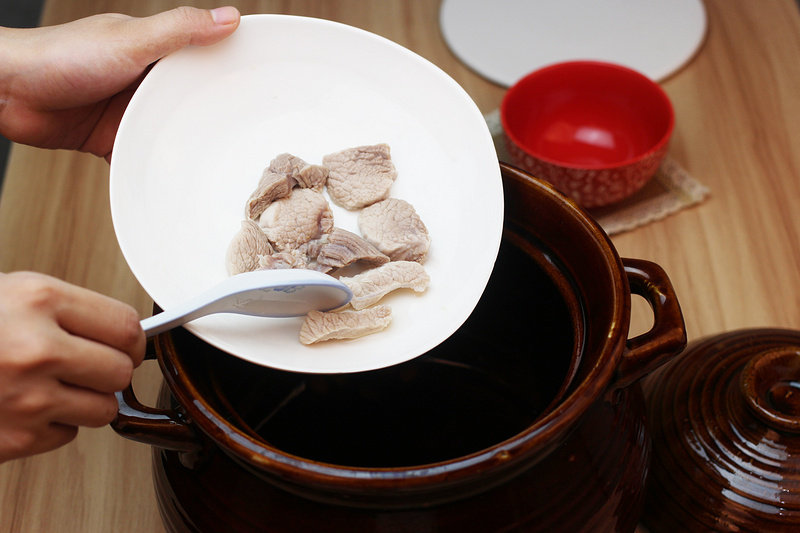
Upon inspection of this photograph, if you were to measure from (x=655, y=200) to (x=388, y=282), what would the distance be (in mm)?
608

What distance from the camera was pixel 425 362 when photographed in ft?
2.88

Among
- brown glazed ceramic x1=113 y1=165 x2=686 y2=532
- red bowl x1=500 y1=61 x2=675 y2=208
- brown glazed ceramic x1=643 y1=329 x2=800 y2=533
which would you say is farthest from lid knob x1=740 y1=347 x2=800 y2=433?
red bowl x1=500 y1=61 x2=675 y2=208

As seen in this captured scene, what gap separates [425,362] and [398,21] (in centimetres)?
76

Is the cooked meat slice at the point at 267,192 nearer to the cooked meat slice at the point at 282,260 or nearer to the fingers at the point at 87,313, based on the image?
the cooked meat slice at the point at 282,260

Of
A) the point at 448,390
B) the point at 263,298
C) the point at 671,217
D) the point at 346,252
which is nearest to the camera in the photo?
the point at 263,298

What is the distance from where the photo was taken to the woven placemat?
112 centimetres

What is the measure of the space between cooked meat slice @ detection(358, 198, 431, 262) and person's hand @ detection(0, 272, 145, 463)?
0.25 metres

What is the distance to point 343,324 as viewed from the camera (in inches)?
25.5

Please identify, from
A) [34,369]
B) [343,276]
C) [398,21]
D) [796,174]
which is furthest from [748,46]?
[34,369]


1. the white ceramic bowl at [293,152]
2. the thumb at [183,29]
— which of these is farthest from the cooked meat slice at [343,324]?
the thumb at [183,29]

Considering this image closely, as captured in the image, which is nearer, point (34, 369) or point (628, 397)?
point (34, 369)

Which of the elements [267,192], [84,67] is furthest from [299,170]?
[84,67]

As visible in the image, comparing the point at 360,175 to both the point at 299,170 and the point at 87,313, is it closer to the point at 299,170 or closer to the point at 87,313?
the point at 299,170

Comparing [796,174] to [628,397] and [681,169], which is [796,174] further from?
[628,397]
